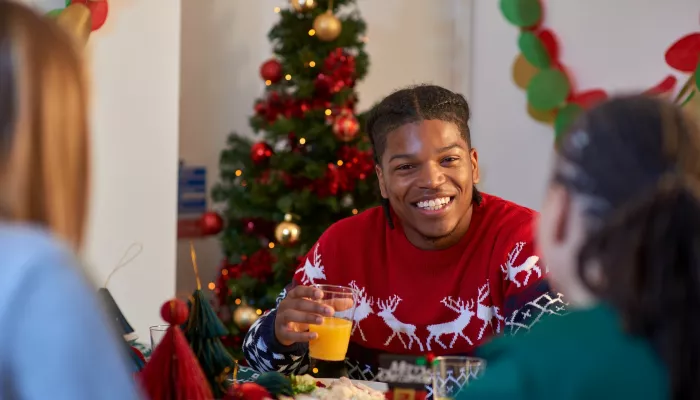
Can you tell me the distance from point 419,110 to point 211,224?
84.5 inches

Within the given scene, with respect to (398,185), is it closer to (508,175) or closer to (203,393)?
(203,393)

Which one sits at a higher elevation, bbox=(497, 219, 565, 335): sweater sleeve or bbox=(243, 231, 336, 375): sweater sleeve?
bbox=(497, 219, 565, 335): sweater sleeve

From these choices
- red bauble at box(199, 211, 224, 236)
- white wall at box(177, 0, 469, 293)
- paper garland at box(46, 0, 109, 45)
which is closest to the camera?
paper garland at box(46, 0, 109, 45)

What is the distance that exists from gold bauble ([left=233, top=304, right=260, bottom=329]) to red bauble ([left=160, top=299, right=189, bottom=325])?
8.75ft

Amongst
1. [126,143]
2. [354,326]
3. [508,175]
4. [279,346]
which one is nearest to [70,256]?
[279,346]

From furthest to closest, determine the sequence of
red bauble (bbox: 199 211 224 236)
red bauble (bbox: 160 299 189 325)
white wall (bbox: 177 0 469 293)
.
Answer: white wall (bbox: 177 0 469 293) → red bauble (bbox: 199 211 224 236) → red bauble (bbox: 160 299 189 325)

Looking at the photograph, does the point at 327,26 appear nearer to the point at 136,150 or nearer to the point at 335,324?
the point at 136,150

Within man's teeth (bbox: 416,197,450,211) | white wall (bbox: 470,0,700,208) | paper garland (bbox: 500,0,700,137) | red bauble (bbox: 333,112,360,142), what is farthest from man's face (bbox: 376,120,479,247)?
white wall (bbox: 470,0,700,208)

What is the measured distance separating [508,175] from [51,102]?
12.6 ft

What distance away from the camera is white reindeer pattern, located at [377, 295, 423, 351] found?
7.18 ft

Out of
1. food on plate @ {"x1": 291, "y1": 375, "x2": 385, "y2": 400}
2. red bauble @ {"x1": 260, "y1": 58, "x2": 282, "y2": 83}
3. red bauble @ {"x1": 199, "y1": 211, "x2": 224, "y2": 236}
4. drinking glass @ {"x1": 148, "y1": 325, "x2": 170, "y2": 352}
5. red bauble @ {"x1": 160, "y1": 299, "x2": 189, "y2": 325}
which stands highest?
red bauble @ {"x1": 260, "y1": 58, "x2": 282, "y2": 83}

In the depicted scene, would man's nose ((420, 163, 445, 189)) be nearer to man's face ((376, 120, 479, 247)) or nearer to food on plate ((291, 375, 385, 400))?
man's face ((376, 120, 479, 247))

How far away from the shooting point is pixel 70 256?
0.85 m

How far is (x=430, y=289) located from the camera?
87.4 inches
